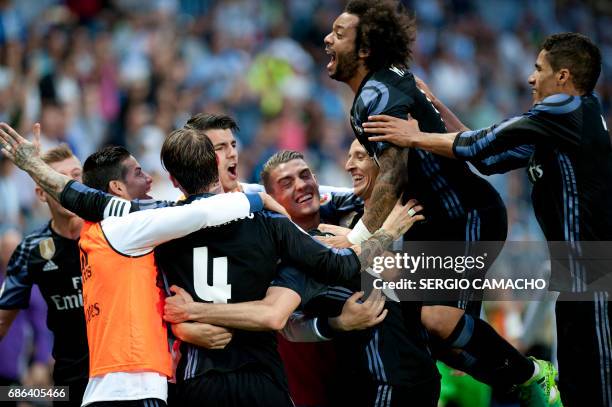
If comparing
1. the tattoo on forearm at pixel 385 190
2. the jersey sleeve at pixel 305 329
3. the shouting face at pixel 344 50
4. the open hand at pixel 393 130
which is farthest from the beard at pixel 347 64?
the jersey sleeve at pixel 305 329

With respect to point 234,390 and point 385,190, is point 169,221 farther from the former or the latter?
point 385,190

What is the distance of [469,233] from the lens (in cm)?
697

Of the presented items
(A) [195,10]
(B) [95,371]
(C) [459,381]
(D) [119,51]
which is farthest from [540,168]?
(A) [195,10]

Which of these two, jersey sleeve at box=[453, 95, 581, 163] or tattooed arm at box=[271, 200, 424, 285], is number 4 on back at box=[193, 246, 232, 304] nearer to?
tattooed arm at box=[271, 200, 424, 285]

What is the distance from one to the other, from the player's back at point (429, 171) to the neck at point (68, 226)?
2267 millimetres

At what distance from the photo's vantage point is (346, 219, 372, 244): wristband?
6.59m

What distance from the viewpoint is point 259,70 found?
16.4m

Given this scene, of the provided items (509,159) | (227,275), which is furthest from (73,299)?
(509,159)

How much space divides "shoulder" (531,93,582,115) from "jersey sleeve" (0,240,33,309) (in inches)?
151

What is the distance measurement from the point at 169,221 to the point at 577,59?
8.70 ft

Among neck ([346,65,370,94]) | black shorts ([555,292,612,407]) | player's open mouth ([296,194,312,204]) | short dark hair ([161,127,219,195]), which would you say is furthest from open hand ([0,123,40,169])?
black shorts ([555,292,612,407])

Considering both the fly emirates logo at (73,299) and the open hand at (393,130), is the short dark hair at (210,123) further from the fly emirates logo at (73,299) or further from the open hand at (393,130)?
the fly emirates logo at (73,299)

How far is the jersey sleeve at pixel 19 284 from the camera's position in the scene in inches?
307

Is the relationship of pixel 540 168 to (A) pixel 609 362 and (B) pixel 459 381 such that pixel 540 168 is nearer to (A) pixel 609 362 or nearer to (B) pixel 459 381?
(A) pixel 609 362
